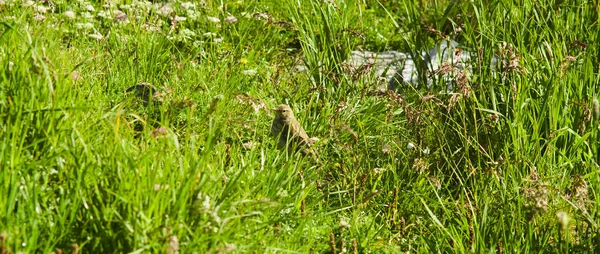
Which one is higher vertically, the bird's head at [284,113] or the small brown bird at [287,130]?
the bird's head at [284,113]

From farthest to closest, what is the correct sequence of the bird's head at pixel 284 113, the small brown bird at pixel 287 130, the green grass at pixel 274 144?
the bird's head at pixel 284 113 → the small brown bird at pixel 287 130 → the green grass at pixel 274 144

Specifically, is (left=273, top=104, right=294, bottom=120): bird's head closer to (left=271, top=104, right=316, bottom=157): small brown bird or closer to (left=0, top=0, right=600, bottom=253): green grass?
(left=271, top=104, right=316, bottom=157): small brown bird

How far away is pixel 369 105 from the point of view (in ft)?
20.2

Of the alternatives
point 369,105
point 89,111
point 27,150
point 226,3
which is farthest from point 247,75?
point 27,150

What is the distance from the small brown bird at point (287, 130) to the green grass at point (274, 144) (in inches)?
3.4

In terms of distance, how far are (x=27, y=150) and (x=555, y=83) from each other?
297 cm

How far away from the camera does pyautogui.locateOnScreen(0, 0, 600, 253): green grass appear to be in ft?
12.0

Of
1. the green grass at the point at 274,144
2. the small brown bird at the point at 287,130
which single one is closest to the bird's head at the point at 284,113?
the small brown bird at the point at 287,130

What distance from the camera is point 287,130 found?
539cm

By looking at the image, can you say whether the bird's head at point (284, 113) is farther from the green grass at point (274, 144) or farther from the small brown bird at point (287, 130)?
the green grass at point (274, 144)

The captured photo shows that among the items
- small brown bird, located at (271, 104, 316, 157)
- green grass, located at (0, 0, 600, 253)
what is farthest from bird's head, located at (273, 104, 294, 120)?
green grass, located at (0, 0, 600, 253)

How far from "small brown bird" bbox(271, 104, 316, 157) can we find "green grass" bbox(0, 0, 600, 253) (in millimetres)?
85

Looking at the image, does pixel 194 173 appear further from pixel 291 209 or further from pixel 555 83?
pixel 555 83

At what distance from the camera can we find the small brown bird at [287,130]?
535cm
